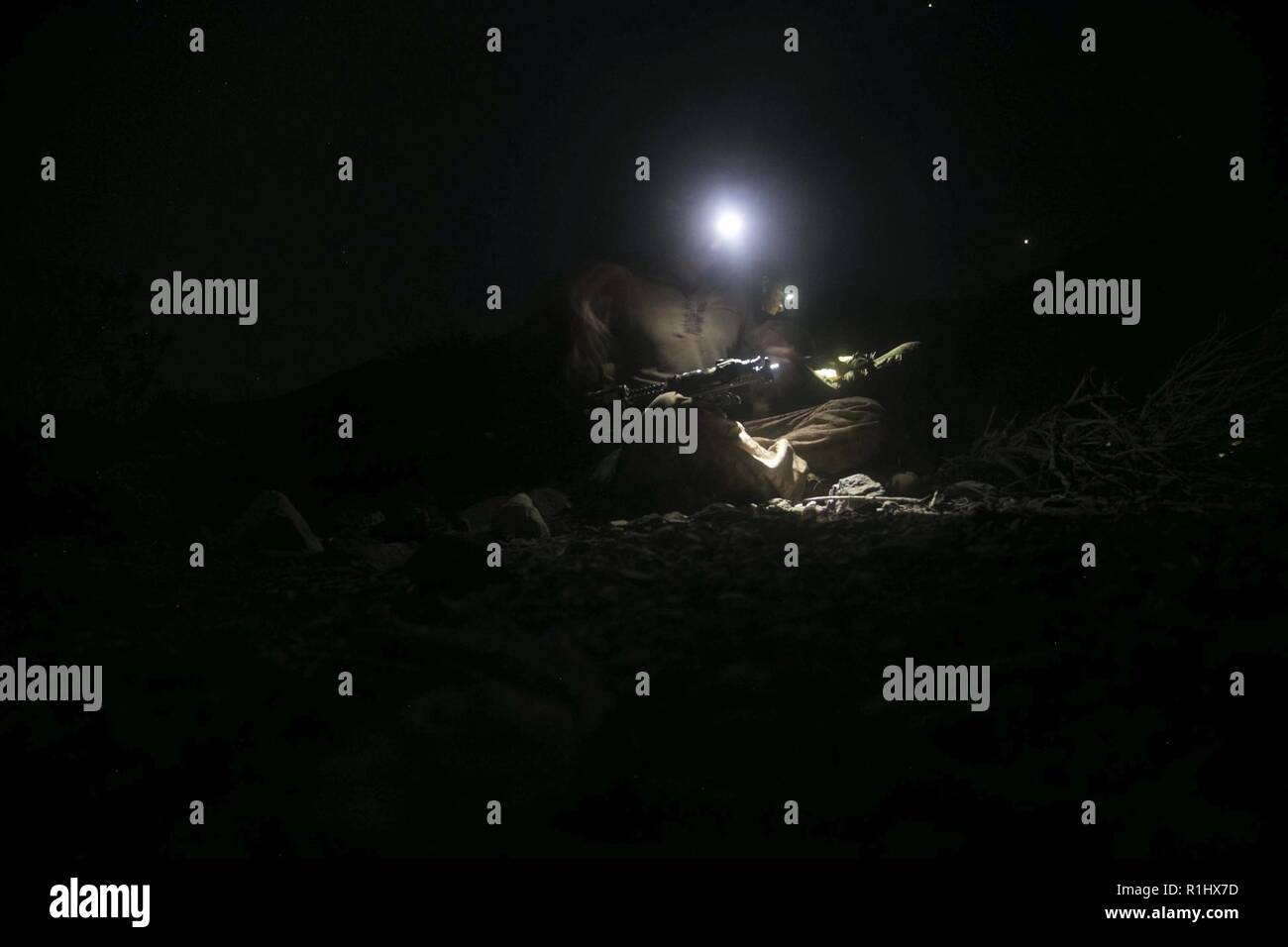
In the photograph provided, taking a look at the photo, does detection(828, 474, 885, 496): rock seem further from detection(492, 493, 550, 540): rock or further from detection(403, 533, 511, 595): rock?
detection(403, 533, 511, 595): rock

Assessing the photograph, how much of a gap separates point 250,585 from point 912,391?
19.6 feet

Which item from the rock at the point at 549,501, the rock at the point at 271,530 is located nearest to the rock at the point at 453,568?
the rock at the point at 271,530

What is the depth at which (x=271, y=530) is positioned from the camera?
435 centimetres

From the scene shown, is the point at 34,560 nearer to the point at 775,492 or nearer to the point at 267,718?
the point at 267,718

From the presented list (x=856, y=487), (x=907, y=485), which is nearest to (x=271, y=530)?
(x=856, y=487)

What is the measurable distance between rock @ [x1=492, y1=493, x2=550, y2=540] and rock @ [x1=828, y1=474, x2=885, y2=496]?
2488mm

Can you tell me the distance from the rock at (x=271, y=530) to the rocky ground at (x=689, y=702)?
59 centimetres

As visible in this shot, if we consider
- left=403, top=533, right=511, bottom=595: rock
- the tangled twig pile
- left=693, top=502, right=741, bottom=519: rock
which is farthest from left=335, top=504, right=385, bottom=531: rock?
the tangled twig pile

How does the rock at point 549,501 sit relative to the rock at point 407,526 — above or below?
above

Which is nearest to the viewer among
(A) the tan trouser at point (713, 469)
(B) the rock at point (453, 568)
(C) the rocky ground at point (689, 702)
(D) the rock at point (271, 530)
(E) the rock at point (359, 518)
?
(C) the rocky ground at point (689, 702)

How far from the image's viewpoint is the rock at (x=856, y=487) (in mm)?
5480

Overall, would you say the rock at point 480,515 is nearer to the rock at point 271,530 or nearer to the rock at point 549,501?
the rock at point 549,501

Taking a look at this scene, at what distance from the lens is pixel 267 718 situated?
254 cm

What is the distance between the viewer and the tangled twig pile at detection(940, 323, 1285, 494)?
4.36m
